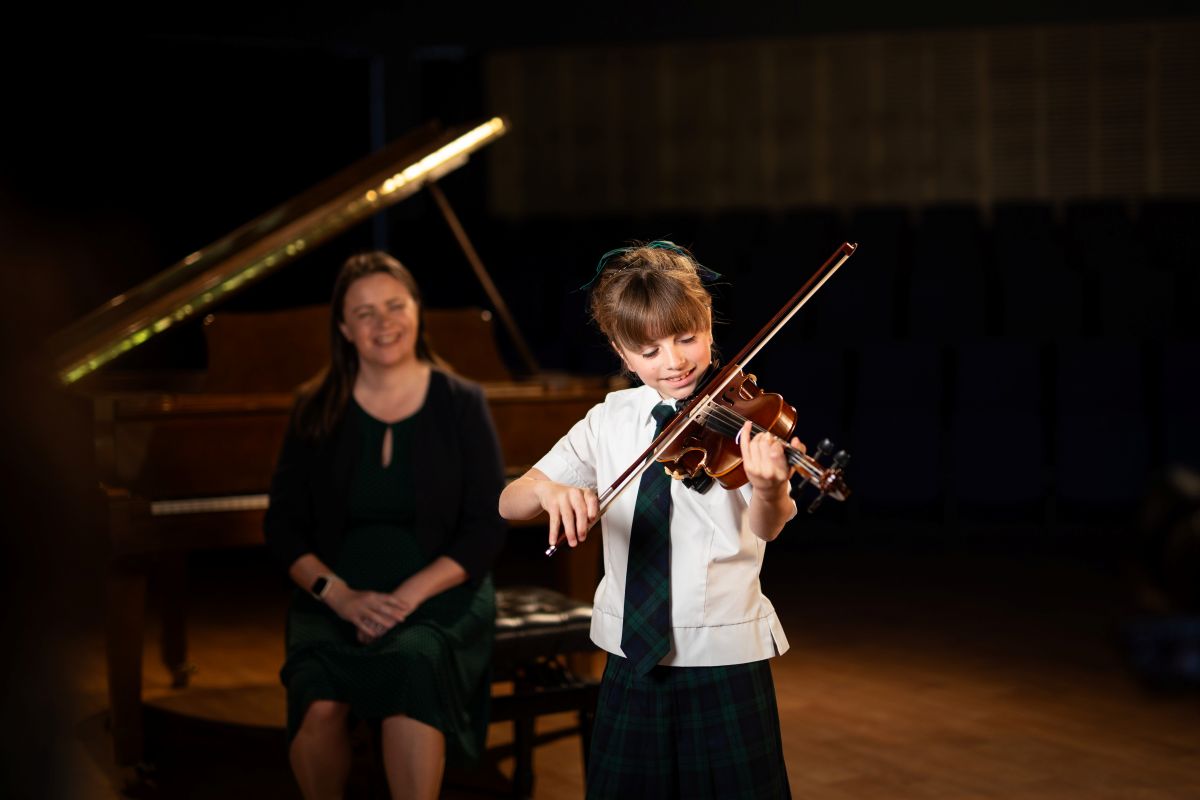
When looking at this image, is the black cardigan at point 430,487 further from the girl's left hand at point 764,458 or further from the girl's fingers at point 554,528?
the girl's left hand at point 764,458

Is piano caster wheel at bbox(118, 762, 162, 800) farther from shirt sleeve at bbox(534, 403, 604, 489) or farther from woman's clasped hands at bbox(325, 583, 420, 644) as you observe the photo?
shirt sleeve at bbox(534, 403, 604, 489)

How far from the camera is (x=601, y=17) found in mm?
7879

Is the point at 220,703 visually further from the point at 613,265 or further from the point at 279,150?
the point at 279,150

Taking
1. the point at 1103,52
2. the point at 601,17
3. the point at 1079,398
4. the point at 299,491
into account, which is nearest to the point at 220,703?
the point at 299,491

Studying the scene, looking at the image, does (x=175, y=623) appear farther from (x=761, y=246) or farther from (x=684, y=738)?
(x=761, y=246)

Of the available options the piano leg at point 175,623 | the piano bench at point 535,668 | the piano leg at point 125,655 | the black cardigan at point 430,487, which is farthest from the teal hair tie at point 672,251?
the piano leg at point 175,623

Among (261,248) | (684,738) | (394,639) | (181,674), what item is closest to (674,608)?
(684,738)

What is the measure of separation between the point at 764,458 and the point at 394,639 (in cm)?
128

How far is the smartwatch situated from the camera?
268cm

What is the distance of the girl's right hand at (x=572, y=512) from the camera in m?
1.63

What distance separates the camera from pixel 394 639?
2619 mm

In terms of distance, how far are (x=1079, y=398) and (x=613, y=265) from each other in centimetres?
447

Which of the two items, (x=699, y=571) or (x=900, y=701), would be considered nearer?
(x=699, y=571)

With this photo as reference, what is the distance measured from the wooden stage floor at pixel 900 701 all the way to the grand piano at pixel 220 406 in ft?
1.26
